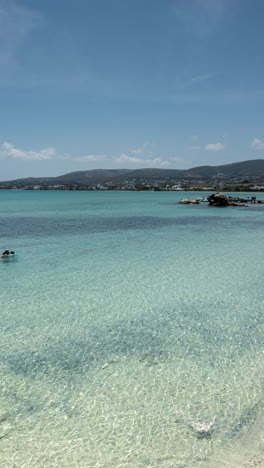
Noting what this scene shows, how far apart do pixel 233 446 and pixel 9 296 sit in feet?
39.6

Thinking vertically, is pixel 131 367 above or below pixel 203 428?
above

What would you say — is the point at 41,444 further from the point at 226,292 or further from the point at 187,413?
the point at 226,292

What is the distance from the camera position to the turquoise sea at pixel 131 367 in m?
6.44

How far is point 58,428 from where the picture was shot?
6.91 metres

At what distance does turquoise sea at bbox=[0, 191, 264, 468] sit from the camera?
6.44m

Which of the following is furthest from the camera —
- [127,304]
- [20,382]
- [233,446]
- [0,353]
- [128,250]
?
[128,250]

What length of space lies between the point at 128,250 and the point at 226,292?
11.4m

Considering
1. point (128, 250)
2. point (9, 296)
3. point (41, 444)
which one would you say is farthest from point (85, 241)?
point (41, 444)

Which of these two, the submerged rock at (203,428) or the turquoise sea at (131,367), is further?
the submerged rock at (203,428)

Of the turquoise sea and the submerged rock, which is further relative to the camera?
the submerged rock

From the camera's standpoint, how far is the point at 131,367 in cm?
921

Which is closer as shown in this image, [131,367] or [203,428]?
[203,428]

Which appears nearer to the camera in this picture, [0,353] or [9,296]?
[0,353]

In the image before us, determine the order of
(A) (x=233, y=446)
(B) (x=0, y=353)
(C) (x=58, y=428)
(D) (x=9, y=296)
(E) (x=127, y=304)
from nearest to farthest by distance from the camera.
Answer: (A) (x=233, y=446) < (C) (x=58, y=428) < (B) (x=0, y=353) < (E) (x=127, y=304) < (D) (x=9, y=296)
